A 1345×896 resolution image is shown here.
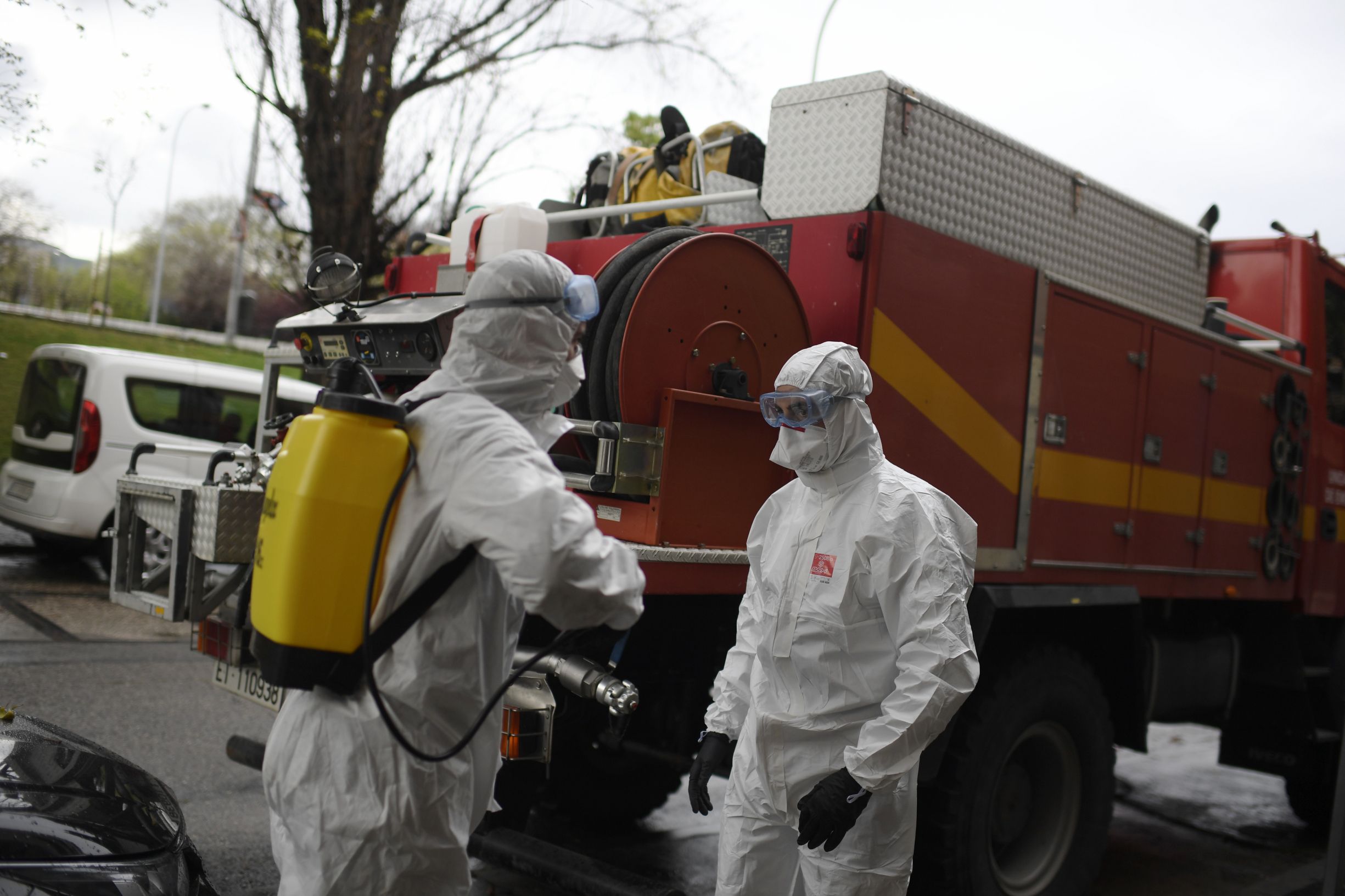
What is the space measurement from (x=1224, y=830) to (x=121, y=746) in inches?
234

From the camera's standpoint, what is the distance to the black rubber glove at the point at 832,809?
2.51 metres

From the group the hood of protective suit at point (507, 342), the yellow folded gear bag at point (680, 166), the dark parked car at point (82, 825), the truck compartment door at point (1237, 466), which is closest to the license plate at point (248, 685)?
the dark parked car at point (82, 825)

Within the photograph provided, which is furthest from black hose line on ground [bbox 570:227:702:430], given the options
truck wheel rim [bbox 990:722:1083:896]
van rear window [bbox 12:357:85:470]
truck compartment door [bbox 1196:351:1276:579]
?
van rear window [bbox 12:357:85:470]

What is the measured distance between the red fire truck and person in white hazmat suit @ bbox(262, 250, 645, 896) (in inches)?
43.3

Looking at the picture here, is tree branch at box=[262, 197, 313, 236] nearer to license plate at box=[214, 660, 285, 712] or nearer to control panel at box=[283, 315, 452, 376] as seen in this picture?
control panel at box=[283, 315, 452, 376]

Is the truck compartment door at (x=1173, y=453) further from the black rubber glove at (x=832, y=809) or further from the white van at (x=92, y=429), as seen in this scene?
the white van at (x=92, y=429)

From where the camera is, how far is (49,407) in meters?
8.43

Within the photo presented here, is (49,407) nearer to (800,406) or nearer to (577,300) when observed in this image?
(800,406)

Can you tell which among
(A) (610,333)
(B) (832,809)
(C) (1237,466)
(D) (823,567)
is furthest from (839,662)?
(C) (1237,466)

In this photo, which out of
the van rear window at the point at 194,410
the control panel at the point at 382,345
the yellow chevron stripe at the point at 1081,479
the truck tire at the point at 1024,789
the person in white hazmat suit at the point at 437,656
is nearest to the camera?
the person in white hazmat suit at the point at 437,656

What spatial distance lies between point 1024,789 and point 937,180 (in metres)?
2.33

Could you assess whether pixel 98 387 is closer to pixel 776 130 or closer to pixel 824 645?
pixel 776 130

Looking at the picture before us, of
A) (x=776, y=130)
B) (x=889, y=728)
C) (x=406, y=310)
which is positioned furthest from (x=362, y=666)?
(x=776, y=130)

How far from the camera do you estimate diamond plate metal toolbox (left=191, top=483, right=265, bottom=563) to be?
10.2 ft
